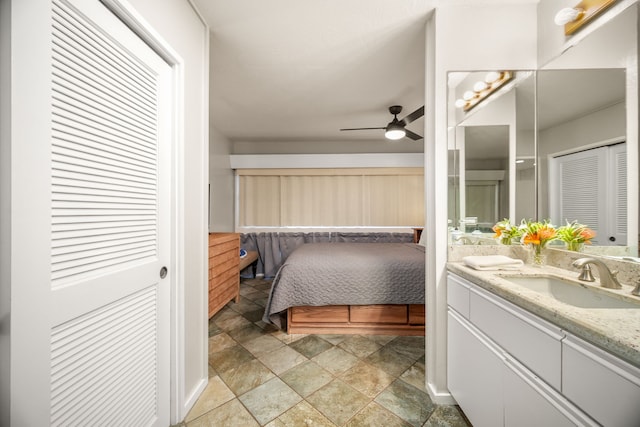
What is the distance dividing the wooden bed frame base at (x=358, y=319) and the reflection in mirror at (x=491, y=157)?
1.09 m

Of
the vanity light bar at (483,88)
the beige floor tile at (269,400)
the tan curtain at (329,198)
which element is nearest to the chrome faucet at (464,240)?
the vanity light bar at (483,88)

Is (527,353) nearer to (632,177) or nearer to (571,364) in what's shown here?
(571,364)

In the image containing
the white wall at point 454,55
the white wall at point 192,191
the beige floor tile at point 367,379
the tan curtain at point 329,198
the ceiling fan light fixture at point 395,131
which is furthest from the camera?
the tan curtain at point 329,198

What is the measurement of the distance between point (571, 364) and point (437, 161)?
3.64 ft

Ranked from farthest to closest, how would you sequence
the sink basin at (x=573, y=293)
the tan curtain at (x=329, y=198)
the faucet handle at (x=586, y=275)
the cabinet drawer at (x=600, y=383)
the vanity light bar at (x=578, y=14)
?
the tan curtain at (x=329, y=198) < the vanity light bar at (x=578, y=14) < the faucet handle at (x=586, y=275) < the sink basin at (x=573, y=293) < the cabinet drawer at (x=600, y=383)

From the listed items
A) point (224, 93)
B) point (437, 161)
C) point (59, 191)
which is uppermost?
point (224, 93)

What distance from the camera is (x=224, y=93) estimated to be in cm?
274

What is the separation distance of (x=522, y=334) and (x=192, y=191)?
1729mm

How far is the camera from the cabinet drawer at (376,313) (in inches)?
92.0

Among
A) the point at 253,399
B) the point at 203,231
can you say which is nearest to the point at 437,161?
the point at 203,231

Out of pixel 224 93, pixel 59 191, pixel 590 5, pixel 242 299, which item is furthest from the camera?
pixel 242 299

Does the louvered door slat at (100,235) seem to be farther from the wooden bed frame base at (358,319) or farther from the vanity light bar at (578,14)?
the vanity light bar at (578,14)

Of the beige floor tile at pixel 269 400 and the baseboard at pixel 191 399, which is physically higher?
the baseboard at pixel 191 399

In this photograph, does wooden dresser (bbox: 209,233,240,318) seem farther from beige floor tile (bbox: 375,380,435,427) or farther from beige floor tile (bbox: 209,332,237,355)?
beige floor tile (bbox: 375,380,435,427)
